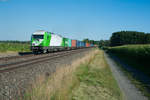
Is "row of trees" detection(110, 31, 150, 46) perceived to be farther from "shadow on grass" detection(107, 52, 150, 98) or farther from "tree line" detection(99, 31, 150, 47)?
"shadow on grass" detection(107, 52, 150, 98)

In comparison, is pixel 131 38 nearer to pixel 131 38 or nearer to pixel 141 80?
pixel 131 38

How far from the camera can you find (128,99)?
6.52m

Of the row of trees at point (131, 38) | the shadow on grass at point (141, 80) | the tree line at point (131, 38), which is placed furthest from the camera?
the row of trees at point (131, 38)

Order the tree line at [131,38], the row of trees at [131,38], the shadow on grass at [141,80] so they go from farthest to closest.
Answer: the row of trees at [131,38]
the tree line at [131,38]
the shadow on grass at [141,80]

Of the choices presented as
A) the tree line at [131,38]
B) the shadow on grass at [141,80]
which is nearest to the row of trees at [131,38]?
the tree line at [131,38]

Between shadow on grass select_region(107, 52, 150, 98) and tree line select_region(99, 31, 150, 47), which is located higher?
tree line select_region(99, 31, 150, 47)

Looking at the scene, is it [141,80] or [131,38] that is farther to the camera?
[131,38]

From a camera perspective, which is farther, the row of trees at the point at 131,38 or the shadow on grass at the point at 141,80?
the row of trees at the point at 131,38

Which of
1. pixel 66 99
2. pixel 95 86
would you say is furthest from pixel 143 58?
pixel 66 99

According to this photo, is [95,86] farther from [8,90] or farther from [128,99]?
[8,90]

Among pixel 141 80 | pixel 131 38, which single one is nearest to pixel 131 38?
pixel 131 38

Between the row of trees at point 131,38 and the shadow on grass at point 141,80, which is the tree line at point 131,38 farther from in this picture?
the shadow on grass at point 141,80

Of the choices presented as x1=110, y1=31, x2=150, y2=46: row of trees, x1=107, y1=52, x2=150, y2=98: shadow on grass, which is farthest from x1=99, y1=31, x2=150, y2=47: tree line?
x1=107, y1=52, x2=150, y2=98: shadow on grass

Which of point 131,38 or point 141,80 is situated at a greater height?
point 131,38
